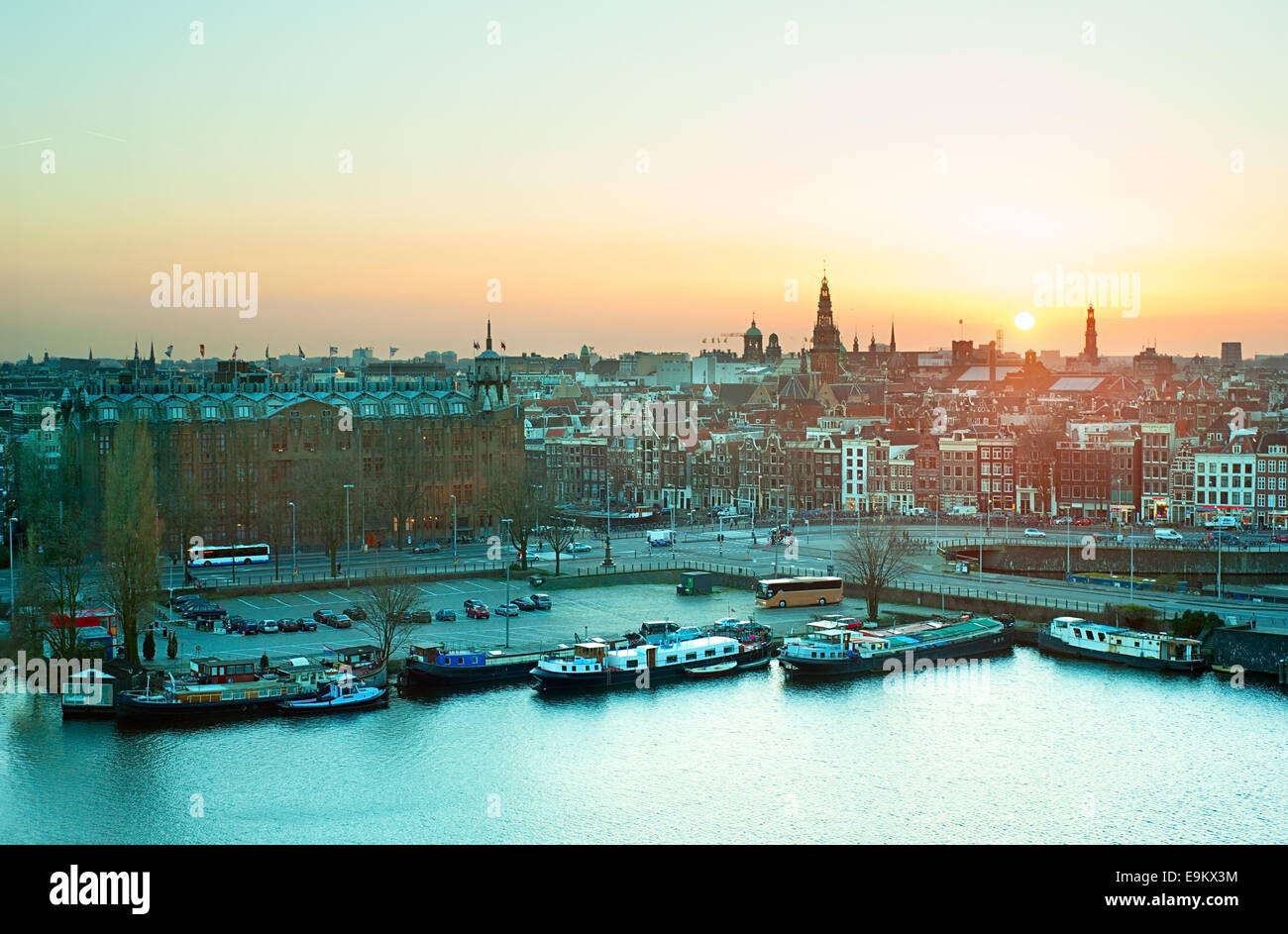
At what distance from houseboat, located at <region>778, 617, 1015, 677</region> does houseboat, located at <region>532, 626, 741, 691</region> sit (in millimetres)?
1155

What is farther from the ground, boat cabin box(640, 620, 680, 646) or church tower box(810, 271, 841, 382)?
church tower box(810, 271, 841, 382)

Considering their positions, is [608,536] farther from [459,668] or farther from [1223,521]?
[1223,521]

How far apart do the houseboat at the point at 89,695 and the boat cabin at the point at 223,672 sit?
1252 mm

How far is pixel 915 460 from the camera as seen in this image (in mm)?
44094

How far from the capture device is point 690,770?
1728 centimetres

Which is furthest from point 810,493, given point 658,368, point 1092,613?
point 658,368

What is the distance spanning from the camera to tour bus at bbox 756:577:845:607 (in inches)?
1115

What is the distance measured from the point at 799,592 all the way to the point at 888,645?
15.1 feet

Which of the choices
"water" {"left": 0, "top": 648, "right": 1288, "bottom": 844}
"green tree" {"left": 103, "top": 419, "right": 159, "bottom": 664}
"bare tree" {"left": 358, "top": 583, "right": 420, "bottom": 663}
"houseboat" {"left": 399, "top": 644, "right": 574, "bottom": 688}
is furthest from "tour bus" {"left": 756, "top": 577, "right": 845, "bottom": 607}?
"green tree" {"left": 103, "top": 419, "right": 159, "bottom": 664}

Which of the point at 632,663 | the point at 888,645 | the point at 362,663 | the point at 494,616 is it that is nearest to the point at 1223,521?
the point at 888,645

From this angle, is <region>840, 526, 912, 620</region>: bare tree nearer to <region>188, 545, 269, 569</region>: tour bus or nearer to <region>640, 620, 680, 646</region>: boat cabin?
<region>640, 620, 680, 646</region>: boat cabin

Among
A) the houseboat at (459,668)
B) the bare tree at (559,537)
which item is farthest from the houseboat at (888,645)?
the bare tree at (559,537)

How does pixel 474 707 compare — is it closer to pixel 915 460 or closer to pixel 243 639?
pixel 243 639

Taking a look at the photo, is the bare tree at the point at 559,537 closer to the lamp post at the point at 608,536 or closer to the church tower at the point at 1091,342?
the lamp post at the point at 608,536
